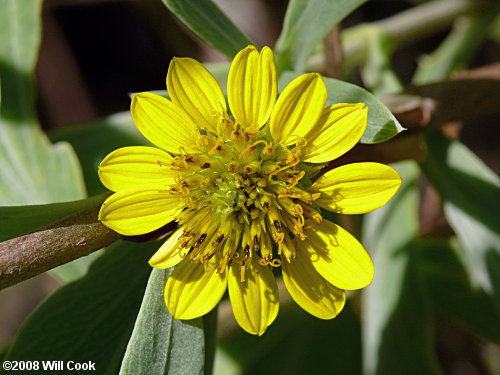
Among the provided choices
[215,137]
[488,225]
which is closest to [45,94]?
[215,137]

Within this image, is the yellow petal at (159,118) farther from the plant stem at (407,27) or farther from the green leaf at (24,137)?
the plant stem at (407,27)

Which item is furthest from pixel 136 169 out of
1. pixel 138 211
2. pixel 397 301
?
pixel 397 301

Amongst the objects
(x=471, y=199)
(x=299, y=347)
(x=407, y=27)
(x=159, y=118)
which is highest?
(x=159, y=118)

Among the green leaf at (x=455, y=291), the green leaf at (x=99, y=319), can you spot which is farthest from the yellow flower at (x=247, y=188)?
the green leaf at (x=455, y=291)

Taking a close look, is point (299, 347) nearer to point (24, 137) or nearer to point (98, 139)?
point (98, 139)

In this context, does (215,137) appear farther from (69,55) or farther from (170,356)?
(69,55)

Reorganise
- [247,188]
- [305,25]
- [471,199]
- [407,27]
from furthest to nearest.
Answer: [407,27] < [471,199] < [305,25] < [247,188]

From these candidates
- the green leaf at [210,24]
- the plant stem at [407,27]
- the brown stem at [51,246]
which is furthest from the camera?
the plant stem at [407,27]
